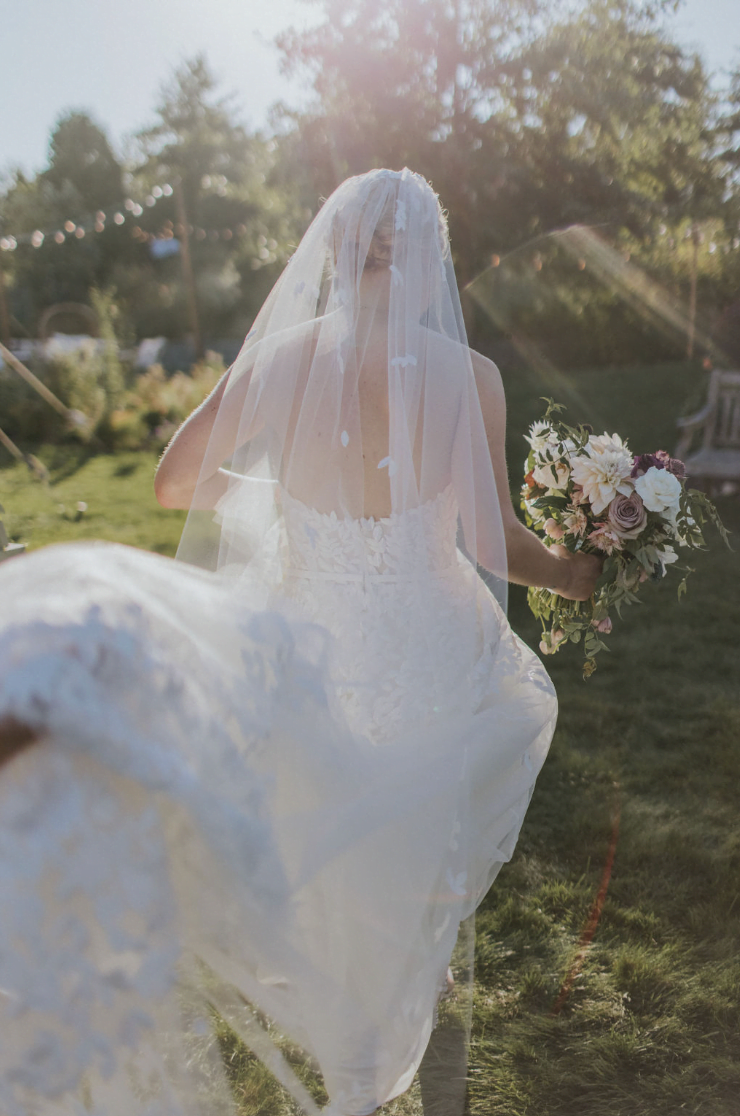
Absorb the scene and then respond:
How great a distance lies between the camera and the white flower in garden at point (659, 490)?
2414mm

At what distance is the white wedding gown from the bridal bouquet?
0.62m

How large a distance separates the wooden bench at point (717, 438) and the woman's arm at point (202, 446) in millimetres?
6606

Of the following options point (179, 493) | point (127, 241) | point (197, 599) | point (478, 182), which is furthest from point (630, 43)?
point (127, 241)

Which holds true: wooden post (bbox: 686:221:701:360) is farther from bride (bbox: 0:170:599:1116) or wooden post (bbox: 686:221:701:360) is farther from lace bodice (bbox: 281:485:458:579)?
lace bodice (bbox: 281:485:458:579)

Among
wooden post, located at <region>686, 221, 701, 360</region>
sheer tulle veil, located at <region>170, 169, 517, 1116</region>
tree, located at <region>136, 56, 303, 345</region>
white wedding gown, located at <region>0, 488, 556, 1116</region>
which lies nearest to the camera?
white wedding gown, located at <region>0, 488, 556, 1116</region>

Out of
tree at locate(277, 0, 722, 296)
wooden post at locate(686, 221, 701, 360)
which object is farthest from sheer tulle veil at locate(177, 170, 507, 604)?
wooden post at locate(686, 221, 701, 360)

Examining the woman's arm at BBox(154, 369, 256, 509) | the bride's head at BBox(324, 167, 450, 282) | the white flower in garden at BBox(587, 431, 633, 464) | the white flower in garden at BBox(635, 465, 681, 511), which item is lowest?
the white flower in garden at BBox(635, 465, 681, 511)

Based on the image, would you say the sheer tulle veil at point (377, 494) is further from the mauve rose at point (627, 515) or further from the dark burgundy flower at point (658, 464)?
the dark burgundy flower at point (658, 464)

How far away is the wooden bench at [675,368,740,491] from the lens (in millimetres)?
7875

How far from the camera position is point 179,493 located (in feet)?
7.48

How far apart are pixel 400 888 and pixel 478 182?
34.7 ft

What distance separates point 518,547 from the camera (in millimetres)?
2248

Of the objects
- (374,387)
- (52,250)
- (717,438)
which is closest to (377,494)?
(374,387)

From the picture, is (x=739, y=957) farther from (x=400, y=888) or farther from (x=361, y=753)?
(x=361, y=753)
